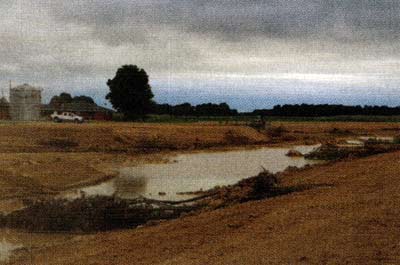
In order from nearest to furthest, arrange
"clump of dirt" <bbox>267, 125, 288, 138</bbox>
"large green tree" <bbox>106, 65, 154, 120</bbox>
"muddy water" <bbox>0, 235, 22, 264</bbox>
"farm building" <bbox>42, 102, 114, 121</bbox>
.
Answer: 1. "muddy water" <bbox>0, 235, 22, 264</bbox>
2. "clump of dirt" <bbox>267, 125, 288, 138</bbox>
3. "large green tree" <bbox>106, 65, 154, 120</bbox>
4. "farm building" <bbox>42, 102, 114, 121</bbox>

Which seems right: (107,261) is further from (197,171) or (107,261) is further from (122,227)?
(197,171)

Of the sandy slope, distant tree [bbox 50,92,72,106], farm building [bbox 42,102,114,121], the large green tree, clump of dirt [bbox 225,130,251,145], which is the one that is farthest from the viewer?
distant tree [bbox 50,92,72,106]

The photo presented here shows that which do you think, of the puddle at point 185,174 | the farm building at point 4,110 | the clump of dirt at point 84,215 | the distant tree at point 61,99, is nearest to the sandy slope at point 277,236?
the clump of dirt at point 84,215

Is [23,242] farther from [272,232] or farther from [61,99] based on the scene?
[61,99]

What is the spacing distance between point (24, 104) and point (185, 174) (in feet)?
125

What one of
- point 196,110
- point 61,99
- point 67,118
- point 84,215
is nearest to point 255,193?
point 84,215

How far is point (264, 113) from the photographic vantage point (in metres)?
107

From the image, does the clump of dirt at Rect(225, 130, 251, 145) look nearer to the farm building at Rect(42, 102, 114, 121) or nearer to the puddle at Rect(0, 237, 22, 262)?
the farm building at Rect(42, 102, 114, 121)

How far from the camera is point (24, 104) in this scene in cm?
5956

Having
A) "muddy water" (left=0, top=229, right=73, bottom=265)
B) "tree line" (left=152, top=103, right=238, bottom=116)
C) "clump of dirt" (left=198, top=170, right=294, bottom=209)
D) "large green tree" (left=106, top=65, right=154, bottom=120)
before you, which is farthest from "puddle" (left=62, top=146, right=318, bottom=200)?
"tree line" (left=152, top=103, right=238, bottom=116)

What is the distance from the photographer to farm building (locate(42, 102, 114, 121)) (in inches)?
2837

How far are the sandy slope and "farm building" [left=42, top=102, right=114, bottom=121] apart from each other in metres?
60.4

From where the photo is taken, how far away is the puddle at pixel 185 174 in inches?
797

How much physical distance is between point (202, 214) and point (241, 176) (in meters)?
13.0
